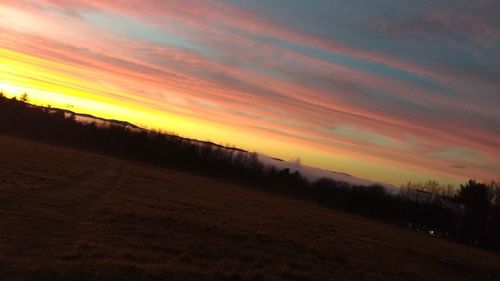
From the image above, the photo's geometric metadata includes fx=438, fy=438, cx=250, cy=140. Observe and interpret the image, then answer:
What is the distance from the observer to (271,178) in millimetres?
158000

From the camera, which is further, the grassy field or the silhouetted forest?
the silhouetted forest

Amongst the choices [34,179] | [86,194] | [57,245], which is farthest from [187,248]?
[34,179]

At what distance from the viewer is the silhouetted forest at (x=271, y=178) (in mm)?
107250

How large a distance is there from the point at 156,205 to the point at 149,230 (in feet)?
32.3

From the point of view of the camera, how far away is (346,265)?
21609 millimetres

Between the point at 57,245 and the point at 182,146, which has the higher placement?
the point at 182,146

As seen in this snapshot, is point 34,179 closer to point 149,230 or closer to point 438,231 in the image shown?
point 149,230

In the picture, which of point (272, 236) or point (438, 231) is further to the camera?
point (438, 231)

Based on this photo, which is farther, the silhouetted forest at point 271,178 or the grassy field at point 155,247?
the silhouetted forest at point 271,178

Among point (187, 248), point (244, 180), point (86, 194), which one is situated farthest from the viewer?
point (244, 180)

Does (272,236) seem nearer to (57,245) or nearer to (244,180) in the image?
(57,245)

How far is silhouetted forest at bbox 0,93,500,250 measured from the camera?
4222 inches

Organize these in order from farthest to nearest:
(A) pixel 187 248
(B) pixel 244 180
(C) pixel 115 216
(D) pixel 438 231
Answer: (B) pixel 244 180, (D) pixel 438 231, (C) pixel 115 216, (A) pixel 187 248

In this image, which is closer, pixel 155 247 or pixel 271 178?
pixel 155 247
